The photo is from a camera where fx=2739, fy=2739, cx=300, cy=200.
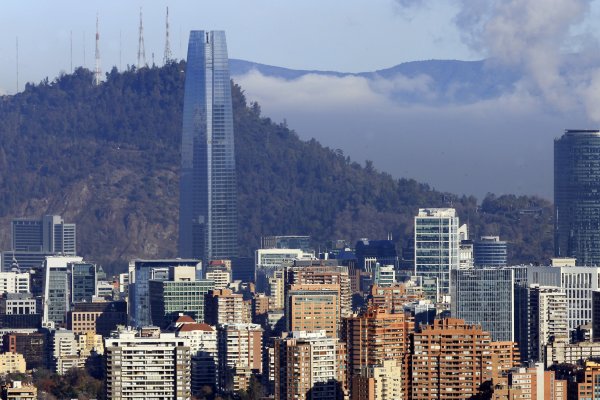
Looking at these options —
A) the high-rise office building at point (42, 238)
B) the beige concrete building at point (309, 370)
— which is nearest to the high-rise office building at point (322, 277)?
the beige concrete building at point (309, 370)

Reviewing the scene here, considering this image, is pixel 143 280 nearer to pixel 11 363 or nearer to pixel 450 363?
pixel 11 363

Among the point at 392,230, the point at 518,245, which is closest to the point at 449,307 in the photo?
the point at 518,245

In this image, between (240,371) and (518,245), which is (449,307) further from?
(518,245)

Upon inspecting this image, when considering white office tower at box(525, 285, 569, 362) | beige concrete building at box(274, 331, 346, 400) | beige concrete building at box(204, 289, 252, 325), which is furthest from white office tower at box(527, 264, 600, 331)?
beige concrete building at box(274, 331, 346, 400)

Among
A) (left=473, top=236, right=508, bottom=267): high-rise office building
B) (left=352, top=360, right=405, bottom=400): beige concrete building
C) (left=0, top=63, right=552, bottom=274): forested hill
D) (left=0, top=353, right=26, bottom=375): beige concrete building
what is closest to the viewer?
(left=352, top=360, right=405, bottom=400): beige concrete building

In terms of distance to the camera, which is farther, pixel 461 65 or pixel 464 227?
pixel 464 227

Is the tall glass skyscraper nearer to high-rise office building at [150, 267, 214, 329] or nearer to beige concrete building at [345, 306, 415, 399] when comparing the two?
high-rise office building at [150, 267, 214, 329]
